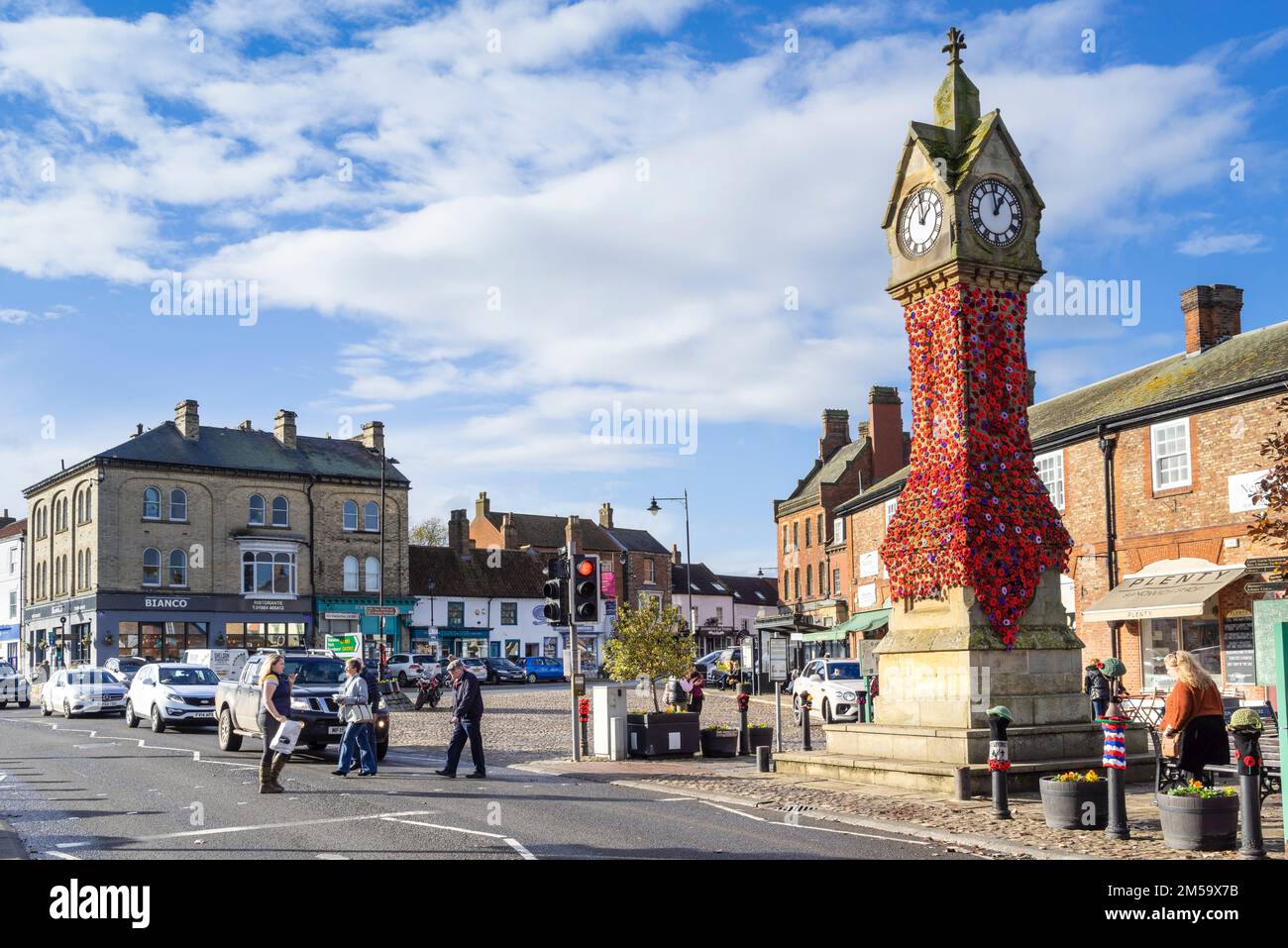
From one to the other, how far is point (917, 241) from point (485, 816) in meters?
9.65

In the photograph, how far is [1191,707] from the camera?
460 inches

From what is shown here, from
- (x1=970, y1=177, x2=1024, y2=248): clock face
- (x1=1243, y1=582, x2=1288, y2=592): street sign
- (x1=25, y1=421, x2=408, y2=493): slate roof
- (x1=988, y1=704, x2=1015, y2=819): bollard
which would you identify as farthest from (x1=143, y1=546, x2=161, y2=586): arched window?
(x1=988, y1=704, x2=1015, y2=819): bollard

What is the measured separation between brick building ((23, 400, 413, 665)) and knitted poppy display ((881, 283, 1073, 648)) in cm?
4269

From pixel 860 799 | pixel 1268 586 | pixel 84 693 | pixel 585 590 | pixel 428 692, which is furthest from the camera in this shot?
pixel 428 692

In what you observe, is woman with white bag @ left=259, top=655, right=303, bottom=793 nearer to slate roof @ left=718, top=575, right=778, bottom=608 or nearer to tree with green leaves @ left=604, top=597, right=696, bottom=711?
tree with green leaves @ left=604, top=597, right=696, bottom=711

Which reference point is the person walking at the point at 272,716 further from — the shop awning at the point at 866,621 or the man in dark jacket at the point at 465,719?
the shop awning at the point at 866,621


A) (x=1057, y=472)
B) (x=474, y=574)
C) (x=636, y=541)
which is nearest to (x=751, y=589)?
(x=636, y=541)

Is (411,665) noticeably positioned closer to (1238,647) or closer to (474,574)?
(474,574)

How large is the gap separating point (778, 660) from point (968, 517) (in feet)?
15.7

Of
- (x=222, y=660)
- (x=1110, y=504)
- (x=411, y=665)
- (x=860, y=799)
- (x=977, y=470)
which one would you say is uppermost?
(x=1110, y=504)

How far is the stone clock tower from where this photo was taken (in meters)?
15.8

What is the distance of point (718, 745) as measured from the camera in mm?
21047
